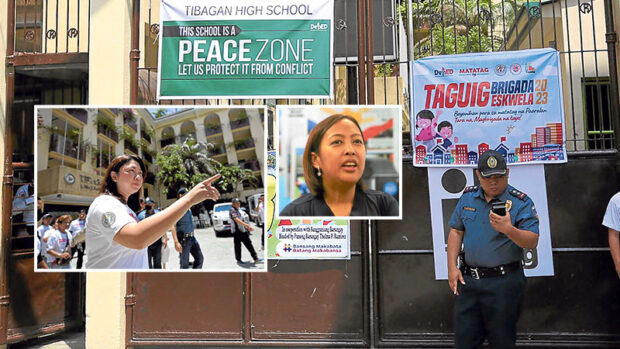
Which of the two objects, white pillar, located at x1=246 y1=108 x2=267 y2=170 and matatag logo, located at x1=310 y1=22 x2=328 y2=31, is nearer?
white pillar, located at x1=246 y1=108 x2=267 y2=170

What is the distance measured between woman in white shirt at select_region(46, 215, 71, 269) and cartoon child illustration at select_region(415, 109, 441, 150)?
348 cm

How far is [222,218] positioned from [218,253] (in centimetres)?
33

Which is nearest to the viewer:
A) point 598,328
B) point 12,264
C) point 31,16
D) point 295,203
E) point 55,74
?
point 295,203

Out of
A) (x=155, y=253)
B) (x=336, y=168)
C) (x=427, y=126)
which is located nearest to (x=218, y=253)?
(x=155, y=253)

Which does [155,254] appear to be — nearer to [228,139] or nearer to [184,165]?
[184,165]

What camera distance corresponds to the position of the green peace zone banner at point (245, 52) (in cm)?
570

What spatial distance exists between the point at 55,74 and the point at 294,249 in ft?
13.3

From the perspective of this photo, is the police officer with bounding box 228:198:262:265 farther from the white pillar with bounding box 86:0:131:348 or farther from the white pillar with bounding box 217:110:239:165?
the white pillar with bounding box 86:0:131:348

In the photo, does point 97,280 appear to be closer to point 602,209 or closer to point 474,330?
point 474,330

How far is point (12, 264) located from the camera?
245 inches

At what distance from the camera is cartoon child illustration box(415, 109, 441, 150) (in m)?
5.62

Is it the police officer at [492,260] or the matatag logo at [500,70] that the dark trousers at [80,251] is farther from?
the matatag logo at [500,70]

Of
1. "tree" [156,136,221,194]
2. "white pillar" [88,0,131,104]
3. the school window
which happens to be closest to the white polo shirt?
"tree" [156,136,221,194]

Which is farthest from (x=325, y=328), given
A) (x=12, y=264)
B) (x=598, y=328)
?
(x=12, y=264)
